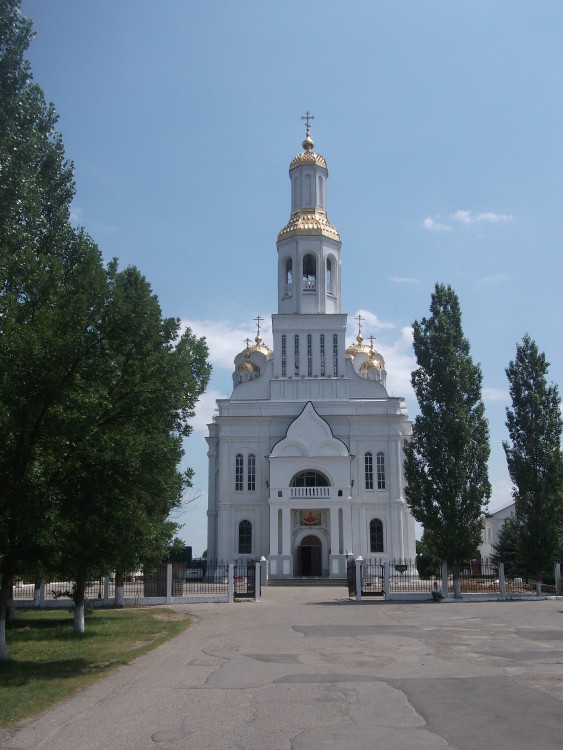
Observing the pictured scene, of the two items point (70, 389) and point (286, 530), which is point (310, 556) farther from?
point (70, 389)

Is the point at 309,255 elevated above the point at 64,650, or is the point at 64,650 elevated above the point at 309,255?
the point at 309,255

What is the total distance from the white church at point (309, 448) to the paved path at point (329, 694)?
85.8 feet

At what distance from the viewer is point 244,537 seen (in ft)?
156

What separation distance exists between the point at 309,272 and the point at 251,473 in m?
14.4

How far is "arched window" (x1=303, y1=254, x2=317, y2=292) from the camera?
51.1m

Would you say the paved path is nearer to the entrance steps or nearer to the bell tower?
the entrance steps

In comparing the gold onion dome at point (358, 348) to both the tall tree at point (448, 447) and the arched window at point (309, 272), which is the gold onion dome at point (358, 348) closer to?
the arched window at point (309, 272)

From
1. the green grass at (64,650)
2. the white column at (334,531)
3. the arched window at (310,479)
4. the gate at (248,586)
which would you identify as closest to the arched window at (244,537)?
the arched window at (310,479)

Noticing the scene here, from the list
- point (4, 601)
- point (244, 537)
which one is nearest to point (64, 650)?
point (4, 601)


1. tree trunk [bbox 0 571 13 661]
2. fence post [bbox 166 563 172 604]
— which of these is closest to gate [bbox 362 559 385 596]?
fence post [bbox 166 563 172 604]

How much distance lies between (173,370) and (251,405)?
34561 mm

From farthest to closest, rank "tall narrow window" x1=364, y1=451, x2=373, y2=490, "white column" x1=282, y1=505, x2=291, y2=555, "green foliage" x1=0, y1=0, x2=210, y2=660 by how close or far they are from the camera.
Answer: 1. "tall narrow window" x1=364, y1=451, x2=373, y2=490
2. "white column" x1=282, y1=505, x2=291, y2=555
3. "green foliage" x1=0, y1=0, x2=210, y2=660

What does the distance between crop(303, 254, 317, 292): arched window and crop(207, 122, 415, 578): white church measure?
71mm

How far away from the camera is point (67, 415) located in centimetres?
1270
